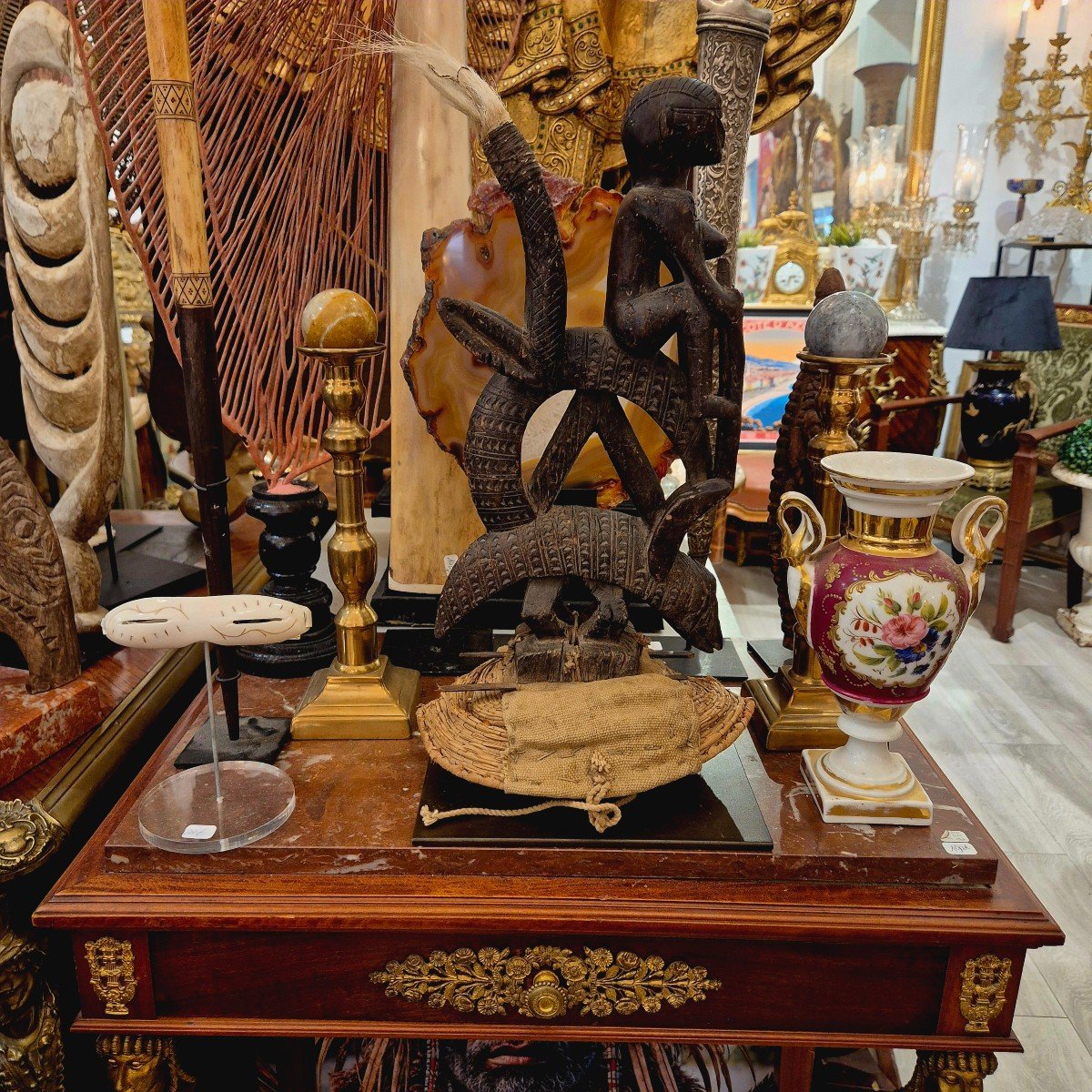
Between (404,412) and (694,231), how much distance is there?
0.53 meters

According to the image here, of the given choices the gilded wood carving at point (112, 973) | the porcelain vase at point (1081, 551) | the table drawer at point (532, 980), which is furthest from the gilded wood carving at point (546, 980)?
the porcelain vase at point (1081, 551)

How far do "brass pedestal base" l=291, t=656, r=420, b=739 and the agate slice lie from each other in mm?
345

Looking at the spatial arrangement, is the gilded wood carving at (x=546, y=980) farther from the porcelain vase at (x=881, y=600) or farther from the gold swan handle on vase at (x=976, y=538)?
the gold swan handle on vase at (x=976, y=538)

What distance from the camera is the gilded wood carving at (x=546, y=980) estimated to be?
2.75ft

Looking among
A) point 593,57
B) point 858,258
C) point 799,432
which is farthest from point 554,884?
point 858,258

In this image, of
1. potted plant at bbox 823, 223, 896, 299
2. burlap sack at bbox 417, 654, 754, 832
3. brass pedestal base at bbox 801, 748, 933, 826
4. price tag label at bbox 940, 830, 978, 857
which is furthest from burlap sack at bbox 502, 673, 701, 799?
potted plant at bbox 823, 223, 896, 299

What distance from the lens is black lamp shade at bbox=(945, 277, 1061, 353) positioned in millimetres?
2830

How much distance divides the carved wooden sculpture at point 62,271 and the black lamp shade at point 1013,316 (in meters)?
2.65

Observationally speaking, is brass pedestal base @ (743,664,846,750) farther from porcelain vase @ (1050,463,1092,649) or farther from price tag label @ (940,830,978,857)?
porcelain vase @ (1050,463,1092,649)

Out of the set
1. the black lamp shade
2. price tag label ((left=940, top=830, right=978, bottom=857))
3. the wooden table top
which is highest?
the black lamp shade

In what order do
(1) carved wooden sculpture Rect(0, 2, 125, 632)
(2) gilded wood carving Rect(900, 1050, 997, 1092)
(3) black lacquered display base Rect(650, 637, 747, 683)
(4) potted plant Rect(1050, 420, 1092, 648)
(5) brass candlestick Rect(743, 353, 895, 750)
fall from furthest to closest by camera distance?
(4) potted plant Rect(1050, 420, 1092, 648) → (3) black lacquered display base Rect(650, 637, 747, 683) → (1) carved wooden sculpture Rect(0, 2, 125, 632) → (5) brass candlestick Rect(743, 353, 895, 750) → (2) gilded wood carving Rect(900, 1050, 997, 1092)

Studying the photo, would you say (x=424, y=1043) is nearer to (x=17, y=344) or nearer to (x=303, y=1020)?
(x=303, y=1020)

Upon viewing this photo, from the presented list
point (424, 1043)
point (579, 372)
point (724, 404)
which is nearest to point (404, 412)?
point (579, 372)

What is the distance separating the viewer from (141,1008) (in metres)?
0.85
